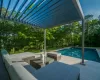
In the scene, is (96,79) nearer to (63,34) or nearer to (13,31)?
(13,31)

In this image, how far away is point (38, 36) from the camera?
15.2 m

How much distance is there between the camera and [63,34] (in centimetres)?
1906

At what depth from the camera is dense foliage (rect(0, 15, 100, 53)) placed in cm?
1320

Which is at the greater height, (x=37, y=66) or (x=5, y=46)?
(x=5, y=46)

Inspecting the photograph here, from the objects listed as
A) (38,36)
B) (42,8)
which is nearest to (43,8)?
(42,8)

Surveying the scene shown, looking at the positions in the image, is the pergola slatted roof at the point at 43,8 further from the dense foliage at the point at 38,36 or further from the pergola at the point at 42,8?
the dense foliage at the point at 38,36

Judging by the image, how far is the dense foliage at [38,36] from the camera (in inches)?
520

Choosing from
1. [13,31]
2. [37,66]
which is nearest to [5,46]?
[13,31]

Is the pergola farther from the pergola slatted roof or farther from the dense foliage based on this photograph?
the dense foliage

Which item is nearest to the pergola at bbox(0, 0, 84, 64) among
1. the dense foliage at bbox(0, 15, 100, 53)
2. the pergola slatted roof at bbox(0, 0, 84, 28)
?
the pergola slatted roof at bbox(0, 0, 84, 28)

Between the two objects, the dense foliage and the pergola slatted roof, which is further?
A: the dense foliage

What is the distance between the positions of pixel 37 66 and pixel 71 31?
14589 millimetres

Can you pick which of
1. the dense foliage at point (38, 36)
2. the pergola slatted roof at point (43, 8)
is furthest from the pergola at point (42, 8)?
the dense foliage at point (38, 36)

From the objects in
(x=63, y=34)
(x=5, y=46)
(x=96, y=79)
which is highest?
(x=63, y=34)
